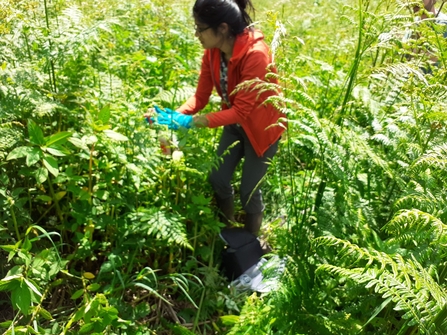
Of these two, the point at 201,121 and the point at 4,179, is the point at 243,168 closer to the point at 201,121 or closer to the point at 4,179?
the point at 201,121

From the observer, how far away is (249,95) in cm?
242

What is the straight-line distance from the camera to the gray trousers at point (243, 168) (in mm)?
2677

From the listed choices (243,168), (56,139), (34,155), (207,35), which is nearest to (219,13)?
(207,35)

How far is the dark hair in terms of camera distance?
2330mm

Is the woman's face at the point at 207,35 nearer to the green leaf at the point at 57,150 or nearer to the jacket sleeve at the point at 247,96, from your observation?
the jacket sleeve at the point at 247,96

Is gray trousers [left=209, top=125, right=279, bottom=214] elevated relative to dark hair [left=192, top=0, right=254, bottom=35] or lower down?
A: lower down

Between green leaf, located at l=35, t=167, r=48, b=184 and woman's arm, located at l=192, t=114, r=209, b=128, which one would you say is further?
woman's arm, located at l=192, t=114, r=209, b=128

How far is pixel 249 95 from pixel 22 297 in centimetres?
153

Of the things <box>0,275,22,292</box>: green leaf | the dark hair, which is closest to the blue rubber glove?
the dark hair

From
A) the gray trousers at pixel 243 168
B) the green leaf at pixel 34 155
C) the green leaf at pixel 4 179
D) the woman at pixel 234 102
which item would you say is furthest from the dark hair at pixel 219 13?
the green leaf at pixel 4 179

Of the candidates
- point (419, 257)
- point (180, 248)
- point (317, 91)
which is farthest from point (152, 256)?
point (317, 91)

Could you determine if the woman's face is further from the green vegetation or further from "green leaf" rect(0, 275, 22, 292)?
"green leaf" rect(0, 275, 22, 292)

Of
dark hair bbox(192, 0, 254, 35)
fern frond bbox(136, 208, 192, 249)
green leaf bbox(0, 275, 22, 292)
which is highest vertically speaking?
dark hair bbox(192, 0, 254, 35)

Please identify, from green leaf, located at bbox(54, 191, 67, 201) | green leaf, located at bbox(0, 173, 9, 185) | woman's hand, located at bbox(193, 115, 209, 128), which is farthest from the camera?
woman's hand, located at bbox(193, 115, 209, 128)
